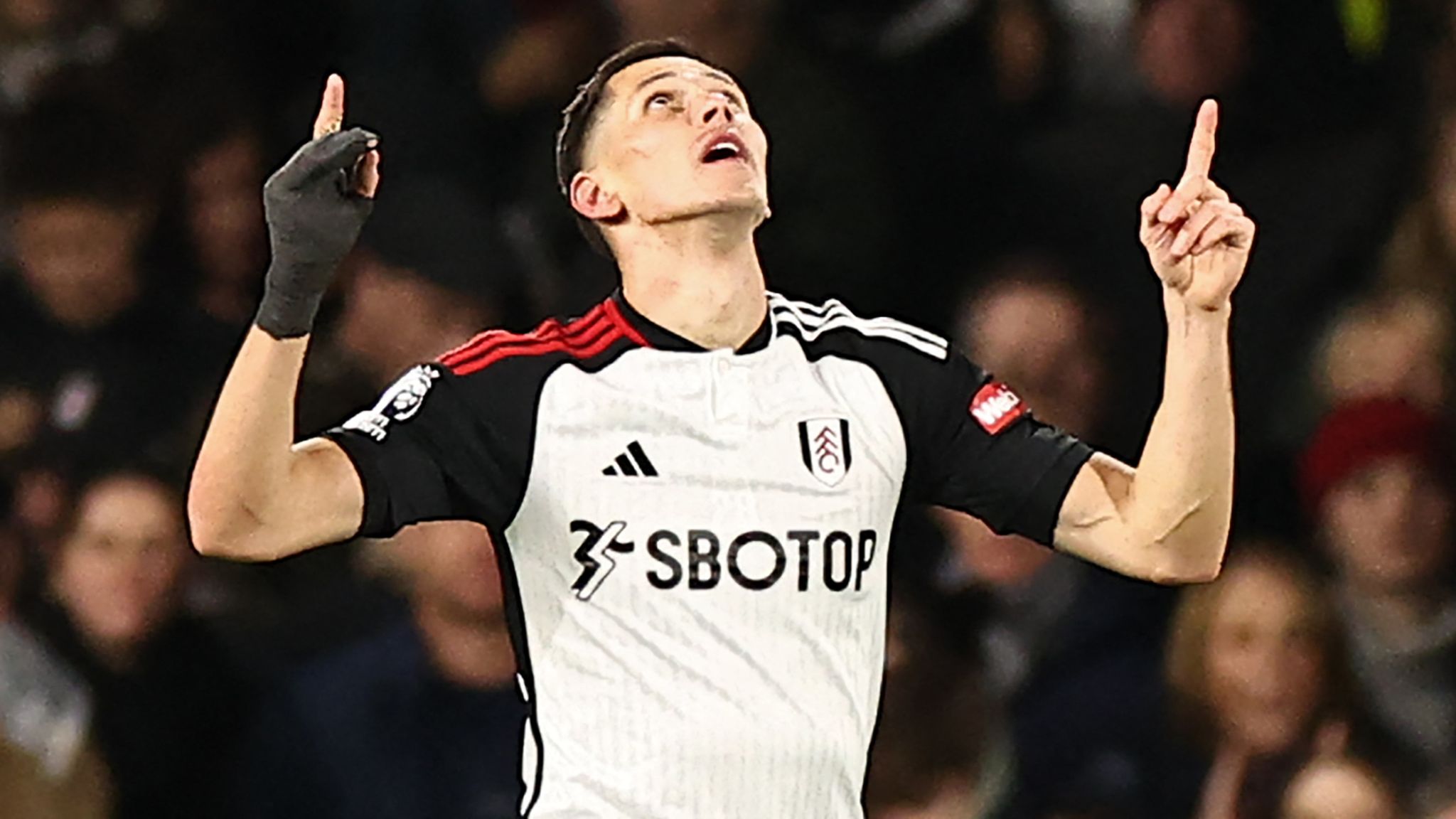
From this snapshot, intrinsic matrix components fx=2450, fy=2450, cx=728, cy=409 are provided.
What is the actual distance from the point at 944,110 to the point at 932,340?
2.25 metres

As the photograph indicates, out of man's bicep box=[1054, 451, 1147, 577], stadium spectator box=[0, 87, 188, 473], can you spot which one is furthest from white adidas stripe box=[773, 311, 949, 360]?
stadium spectator box=[0, 87, 188, 473]

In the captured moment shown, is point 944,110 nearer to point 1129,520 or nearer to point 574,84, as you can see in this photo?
point 574,84

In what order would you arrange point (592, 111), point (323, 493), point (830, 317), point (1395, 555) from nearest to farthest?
point (323, 493) < point (830, 317) < point (592, 111) < point (1395, 555)

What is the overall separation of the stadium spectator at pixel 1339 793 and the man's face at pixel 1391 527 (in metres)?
0.41

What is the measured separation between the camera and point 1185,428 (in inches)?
117

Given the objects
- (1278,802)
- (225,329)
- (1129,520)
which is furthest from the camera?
(225,329)

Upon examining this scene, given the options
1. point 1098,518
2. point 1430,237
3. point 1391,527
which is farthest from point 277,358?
point 1430,237

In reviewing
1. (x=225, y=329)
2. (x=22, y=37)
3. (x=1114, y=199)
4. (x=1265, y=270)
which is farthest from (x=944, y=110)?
(x=22, y=37)

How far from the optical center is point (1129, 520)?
10.1 feet

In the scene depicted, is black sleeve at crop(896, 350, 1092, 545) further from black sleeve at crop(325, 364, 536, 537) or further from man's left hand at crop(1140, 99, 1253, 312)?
black sleeve at crop(325, 364, 536, 537)

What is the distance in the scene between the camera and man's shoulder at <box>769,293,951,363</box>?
3172mm

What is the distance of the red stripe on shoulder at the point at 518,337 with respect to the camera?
3.08m

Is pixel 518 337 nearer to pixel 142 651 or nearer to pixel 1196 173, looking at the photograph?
pixel 1196 173

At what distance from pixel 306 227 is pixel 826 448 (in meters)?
0.72
